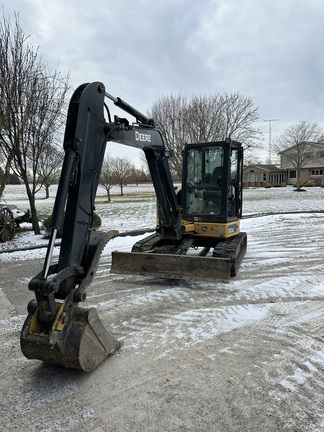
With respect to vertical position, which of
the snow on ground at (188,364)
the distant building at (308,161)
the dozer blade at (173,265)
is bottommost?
the snow on ground at (188,364)

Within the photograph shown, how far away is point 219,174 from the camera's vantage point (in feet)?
21.4

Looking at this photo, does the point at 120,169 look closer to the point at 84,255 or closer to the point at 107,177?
the point at 107,177

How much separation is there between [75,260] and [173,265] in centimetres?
252

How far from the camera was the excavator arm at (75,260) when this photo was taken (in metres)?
2.93

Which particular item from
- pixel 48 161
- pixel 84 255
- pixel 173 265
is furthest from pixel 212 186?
pixel 48 161

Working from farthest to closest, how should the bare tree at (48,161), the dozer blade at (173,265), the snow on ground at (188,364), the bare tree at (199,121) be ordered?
the bare tree at (199,121) < the bare tree at (48,161) < the dozer blade at (173,265) < the snow on ground at (188,364)

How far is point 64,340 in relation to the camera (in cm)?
296

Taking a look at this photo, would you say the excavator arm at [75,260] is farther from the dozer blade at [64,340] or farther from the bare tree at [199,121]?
the bare tree at [199,121]

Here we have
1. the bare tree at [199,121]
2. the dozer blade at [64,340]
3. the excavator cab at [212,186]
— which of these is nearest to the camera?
the dozer blade at [64,340]

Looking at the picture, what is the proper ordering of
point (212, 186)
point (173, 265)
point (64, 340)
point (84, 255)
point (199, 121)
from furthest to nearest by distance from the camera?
point (199, 121), point (212, 186), point (173, 265), point (84, 255), point (64, 340)

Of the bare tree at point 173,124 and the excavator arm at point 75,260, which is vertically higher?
the bare tree at point 173,124

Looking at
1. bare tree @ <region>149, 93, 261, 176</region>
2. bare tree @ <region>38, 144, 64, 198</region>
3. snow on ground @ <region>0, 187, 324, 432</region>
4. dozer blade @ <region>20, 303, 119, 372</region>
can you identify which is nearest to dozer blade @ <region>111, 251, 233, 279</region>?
snow on ground @ <region>0, 187, 324, 432</region>

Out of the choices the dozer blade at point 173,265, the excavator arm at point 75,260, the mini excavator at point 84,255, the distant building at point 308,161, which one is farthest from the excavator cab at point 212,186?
the distant building at point 308,161

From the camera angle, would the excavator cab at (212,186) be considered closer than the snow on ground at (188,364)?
No
